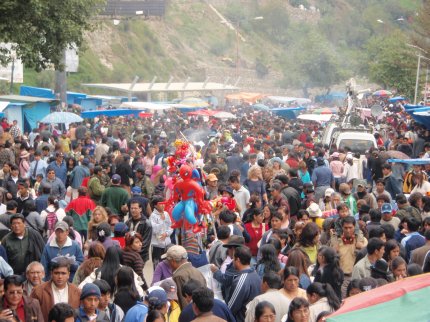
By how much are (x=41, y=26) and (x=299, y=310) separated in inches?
736

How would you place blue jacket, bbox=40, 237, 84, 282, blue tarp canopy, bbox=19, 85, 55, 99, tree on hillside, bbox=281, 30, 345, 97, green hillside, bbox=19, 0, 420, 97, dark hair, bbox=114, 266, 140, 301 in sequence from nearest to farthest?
dark hair, bbox=114, 266, 140, 301 → blue jacket, bbox=40, 237, 84, 282 → blue tarp canopy, bbox=19, 85, 55, 99 → green hillside, bbox=19, 0, 420, 97 → tree on hillside, bbox=281, 30, 345, 97

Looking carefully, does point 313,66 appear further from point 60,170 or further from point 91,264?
point 91,264

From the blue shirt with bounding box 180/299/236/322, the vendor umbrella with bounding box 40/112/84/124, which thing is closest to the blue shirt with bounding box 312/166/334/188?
the blue shirt with bounding box 180/299/236/322

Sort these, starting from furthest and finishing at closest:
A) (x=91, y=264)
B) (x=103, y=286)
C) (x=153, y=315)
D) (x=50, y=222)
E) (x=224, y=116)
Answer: (x=224, y=116)
(x=50, y=222)
(x=91, y=264)
(x=103, y=286)
(x=153, y=315)

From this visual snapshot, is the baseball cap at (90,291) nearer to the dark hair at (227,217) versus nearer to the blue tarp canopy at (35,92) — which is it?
the dark hair at (227,217)

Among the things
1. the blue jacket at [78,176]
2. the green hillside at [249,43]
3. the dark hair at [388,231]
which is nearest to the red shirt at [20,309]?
the dark hair at [388,231]

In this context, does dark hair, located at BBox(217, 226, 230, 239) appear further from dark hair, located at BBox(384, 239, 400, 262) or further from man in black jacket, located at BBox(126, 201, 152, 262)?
dark hair, located at BBox(384, 239, 400, 262)

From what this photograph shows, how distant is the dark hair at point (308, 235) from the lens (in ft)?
39.2

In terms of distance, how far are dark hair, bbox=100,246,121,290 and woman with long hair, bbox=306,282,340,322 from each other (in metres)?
2.10

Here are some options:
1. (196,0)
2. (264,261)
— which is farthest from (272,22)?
(264,261)

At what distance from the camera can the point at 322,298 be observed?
Answer: 924 cm

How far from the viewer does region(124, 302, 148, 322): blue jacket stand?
29.3 feet

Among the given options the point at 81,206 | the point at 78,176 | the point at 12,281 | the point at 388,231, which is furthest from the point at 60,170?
the point at 12,281

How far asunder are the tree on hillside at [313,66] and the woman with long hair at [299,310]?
7820 cm
